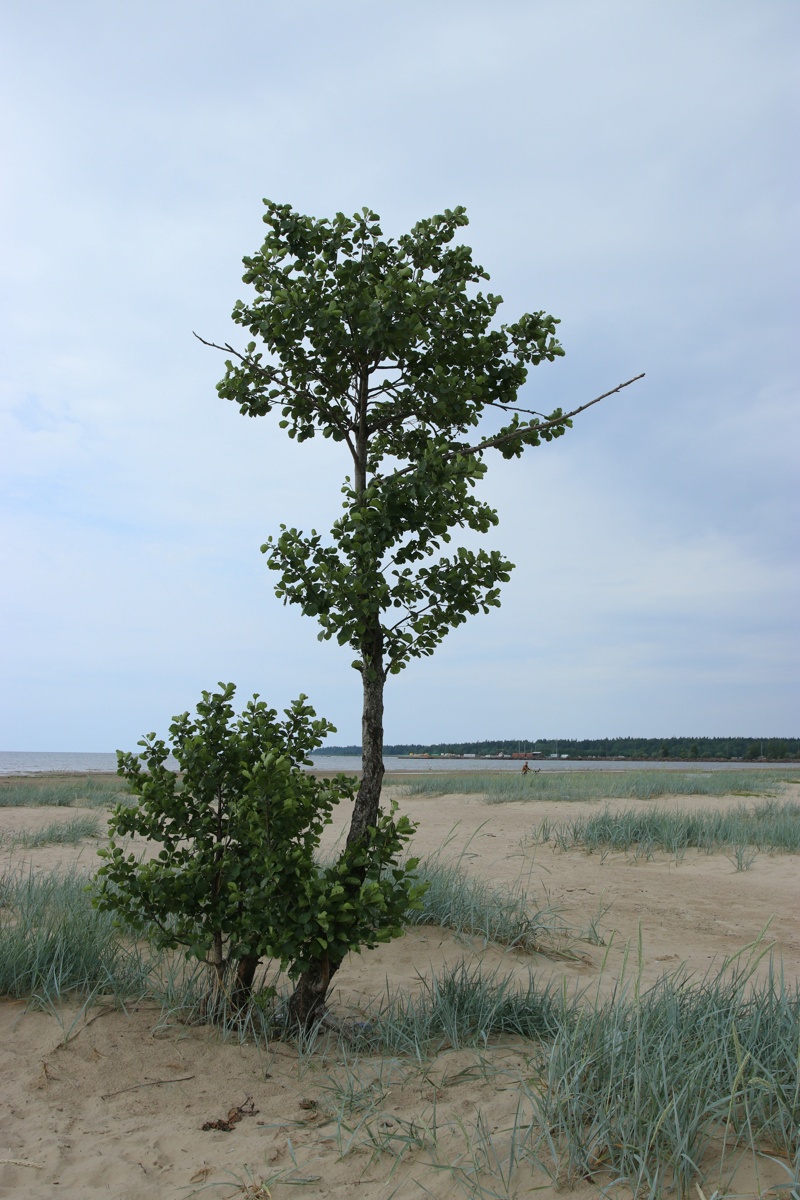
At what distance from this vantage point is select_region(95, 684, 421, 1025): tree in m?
3.66

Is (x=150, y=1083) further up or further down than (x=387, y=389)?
further down

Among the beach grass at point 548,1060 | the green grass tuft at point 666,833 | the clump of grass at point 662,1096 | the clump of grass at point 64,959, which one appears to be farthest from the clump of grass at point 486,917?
the green grass tuft at point 666,833

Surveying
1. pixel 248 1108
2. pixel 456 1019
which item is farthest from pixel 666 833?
pixel 248 1108

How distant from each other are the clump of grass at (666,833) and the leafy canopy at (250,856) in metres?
6.80

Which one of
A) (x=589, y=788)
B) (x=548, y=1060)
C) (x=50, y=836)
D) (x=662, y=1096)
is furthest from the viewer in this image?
(x=589, y=788)

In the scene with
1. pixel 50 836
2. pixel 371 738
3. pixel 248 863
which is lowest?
pixel 50 836

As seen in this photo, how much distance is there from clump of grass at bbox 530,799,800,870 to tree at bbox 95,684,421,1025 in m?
6.78

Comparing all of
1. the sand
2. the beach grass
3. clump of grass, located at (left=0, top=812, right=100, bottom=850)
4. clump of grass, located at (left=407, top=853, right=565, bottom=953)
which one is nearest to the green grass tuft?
clump of grass, located at (left=407, top=853, right=565, bottom=953)

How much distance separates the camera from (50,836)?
9961 mm

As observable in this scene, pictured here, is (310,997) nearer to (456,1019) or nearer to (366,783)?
(456,1019)

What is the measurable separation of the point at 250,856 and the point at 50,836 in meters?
7.29

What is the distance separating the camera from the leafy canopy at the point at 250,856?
366 centimetres

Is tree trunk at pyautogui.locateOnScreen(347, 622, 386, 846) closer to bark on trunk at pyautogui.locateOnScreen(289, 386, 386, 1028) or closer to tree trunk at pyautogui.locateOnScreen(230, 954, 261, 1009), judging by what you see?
bark on trunk at pyautogui.locateOnScreen(289, 386, 386, 1028)

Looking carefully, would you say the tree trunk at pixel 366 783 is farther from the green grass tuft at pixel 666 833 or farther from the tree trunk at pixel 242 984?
the green grass tuft at pixel 666 833
